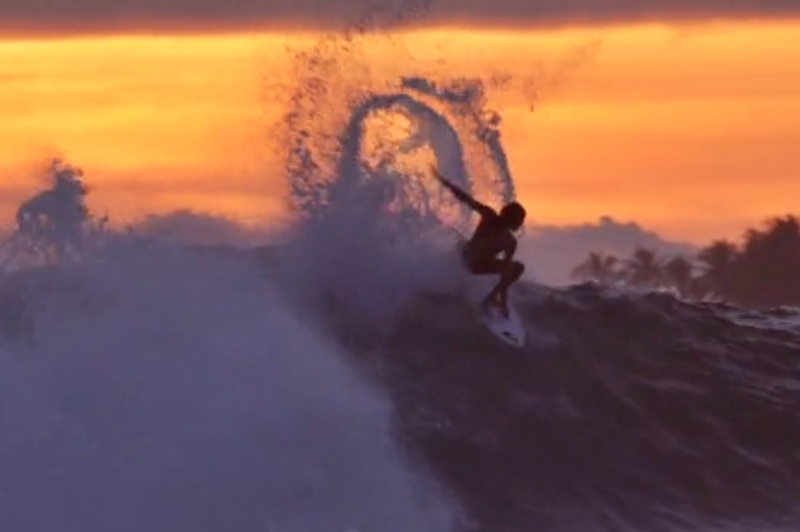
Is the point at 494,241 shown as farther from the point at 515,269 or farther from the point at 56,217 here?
the point at 56,217

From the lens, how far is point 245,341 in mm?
24906

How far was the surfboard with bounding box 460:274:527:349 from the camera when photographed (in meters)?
27.7

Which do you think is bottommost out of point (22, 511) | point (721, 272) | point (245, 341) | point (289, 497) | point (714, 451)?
point (22, 511)

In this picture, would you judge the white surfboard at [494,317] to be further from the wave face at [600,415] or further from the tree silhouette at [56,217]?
the tree silhouette at [56,217]

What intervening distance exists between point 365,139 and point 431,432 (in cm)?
428

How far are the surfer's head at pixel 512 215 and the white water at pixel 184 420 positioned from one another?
2201 mm

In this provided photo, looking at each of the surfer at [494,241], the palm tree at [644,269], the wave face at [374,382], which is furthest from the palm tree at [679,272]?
the surfer at [494,241]

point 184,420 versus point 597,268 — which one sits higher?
point 597,268

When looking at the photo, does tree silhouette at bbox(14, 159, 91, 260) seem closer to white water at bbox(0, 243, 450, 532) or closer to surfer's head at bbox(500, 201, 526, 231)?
white water at bbox(0, 243, 450, 532)

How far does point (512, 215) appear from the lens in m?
26.5

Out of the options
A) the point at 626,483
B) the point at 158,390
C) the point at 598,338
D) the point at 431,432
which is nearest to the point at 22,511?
the point at 158,390

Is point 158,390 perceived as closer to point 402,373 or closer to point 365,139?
point 402,373

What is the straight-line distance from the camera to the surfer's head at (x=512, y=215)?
1044 inches

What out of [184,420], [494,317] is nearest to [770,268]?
[494,317]
